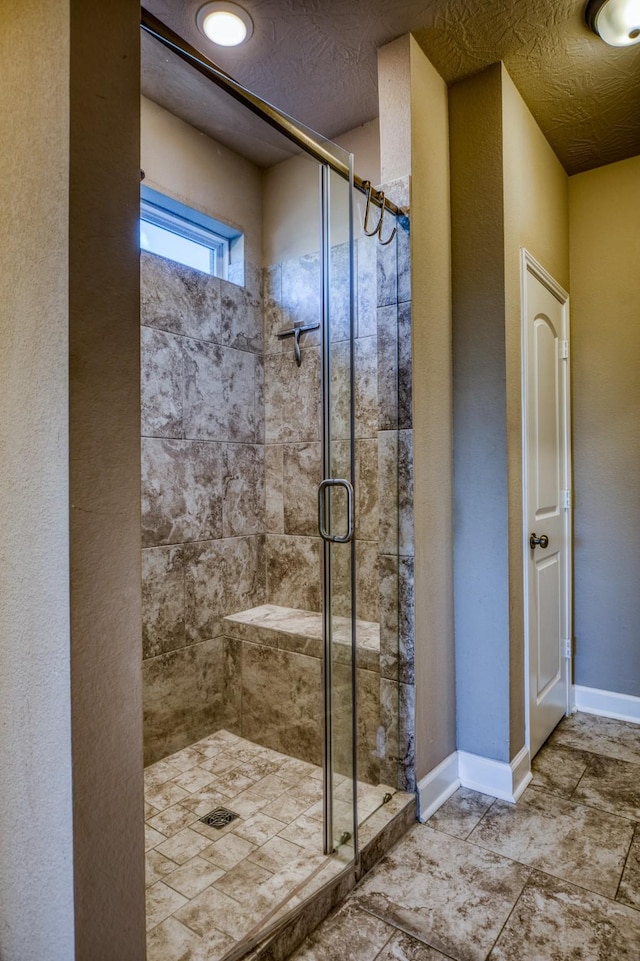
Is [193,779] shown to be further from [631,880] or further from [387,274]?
[387,274]

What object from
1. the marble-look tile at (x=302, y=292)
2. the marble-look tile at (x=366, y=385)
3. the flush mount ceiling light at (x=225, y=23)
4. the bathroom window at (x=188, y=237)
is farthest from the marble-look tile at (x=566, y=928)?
the flush mount ceiling light at (x=225, y=23)

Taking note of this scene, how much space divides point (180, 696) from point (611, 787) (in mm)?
1777

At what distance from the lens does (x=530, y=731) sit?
229cm

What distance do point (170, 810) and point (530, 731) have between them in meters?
1.44

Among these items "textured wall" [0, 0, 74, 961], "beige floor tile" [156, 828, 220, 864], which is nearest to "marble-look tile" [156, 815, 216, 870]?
"beige floor tile" [156, 828, 220, 864]

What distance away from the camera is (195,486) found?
2.56m

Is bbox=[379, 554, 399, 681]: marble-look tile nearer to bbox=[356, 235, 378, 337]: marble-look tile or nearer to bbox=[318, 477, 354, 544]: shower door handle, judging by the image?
bbox=[318, 477, 354, 544]: shower door handle

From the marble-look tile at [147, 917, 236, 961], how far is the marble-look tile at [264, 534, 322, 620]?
57.0 inches

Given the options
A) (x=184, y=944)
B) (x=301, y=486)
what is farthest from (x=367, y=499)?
(x=184, y=944)

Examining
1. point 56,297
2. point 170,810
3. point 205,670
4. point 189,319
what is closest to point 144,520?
point 205,670

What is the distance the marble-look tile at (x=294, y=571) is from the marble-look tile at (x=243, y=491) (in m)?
0.14

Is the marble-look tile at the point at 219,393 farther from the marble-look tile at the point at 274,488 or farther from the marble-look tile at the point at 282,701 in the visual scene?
the marble-look tile at the point at 282,701

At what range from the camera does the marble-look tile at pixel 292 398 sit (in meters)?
2.75

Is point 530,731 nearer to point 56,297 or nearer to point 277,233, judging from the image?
point 56,297
